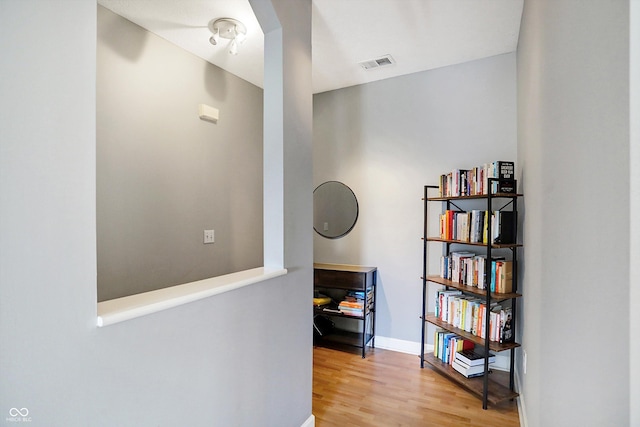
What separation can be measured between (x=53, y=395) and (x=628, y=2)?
1.45 meters

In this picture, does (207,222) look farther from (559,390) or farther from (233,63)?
(559,390)

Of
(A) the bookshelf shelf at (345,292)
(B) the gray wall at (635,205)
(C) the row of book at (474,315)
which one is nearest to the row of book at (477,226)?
(C) the row of book at (474,315)

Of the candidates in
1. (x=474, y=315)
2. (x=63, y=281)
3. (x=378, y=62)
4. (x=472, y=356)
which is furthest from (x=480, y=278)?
(x=63, y=281)

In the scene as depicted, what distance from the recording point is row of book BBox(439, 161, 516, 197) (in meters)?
2.31

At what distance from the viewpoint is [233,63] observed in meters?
2.85

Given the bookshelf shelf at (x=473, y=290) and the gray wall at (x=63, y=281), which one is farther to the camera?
the bookshelf shelf at (x=473, y=290)

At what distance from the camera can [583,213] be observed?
2.80 ft

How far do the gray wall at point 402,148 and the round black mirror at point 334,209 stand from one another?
2.8 inches

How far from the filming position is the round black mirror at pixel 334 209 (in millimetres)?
3418

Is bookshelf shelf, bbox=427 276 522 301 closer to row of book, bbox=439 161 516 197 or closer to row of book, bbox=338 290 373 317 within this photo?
row of book, bbox=338 290 373 317

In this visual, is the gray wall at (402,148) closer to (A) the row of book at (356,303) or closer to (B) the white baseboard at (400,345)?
(B) the white baseboard at (400,345)

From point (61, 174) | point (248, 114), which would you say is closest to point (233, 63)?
point (248, 114)

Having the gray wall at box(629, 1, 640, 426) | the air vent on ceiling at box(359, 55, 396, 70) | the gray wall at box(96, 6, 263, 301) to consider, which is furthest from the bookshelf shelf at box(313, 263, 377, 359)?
the gray wall at box(629, 1, 640, 426)

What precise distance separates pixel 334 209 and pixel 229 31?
1.92m
